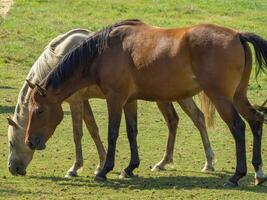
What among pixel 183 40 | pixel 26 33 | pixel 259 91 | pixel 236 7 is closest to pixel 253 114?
pixel 183 40

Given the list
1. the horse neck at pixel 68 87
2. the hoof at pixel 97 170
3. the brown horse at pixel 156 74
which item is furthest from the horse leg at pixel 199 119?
the horse neck at pixel 68 87

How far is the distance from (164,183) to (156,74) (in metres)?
1.36

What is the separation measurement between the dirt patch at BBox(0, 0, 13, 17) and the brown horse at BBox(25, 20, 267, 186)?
2056 centimetres

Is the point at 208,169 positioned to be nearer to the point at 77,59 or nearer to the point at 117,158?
the point at 117,158

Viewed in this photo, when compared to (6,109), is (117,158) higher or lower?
higher

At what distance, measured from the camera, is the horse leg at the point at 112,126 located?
1216cm

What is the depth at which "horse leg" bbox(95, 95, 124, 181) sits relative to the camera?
12156mm

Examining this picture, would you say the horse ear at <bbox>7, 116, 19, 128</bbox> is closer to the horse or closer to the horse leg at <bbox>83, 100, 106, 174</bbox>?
the horse

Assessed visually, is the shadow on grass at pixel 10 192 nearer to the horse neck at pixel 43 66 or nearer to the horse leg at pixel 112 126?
the horse leg at pixel 112 126

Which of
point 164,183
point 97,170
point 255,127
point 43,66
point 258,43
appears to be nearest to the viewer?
point 258,43

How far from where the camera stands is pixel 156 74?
11.9 meters

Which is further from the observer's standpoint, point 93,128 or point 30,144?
point 93,128

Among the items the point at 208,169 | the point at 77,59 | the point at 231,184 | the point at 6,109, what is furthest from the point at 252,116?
the point at 6,109

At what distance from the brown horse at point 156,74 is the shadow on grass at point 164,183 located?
0.19 m
